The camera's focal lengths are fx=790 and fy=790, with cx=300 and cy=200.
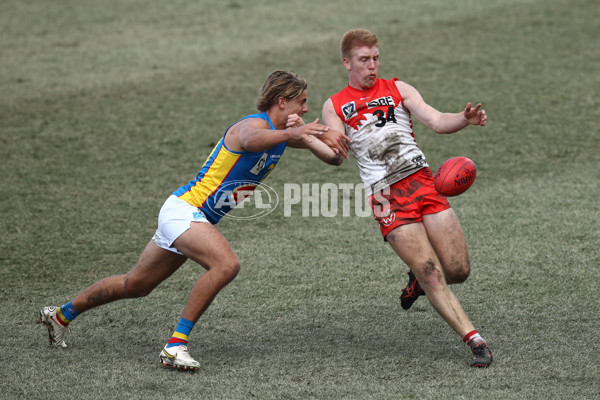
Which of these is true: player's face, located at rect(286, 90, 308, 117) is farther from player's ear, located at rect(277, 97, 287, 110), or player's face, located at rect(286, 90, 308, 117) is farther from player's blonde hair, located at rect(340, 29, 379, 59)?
player's blonde hair, located at rect(340, 29, 379, 59)

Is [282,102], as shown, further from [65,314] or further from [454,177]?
[65,314]

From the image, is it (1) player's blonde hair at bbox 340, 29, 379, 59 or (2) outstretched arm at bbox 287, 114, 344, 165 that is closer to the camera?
(2) outstretched arm at bbox 287, 114, 344, 165

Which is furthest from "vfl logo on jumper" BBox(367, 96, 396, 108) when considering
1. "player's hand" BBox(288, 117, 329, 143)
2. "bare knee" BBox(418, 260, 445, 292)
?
"bare knee" BBox(418, 260, 445, 292)

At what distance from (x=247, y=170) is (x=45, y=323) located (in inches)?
79.1

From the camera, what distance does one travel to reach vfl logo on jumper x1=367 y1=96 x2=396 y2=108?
Answer: 20.3 feet

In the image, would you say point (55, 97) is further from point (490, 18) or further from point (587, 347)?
point (587, 347)

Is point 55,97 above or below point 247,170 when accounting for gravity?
below

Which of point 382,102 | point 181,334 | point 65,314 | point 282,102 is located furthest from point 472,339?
point 65,314

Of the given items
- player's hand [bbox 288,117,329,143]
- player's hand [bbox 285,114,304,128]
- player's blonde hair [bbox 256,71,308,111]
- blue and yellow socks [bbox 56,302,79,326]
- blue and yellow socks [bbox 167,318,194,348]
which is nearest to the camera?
player's hand [bbox 288,117,329,143]

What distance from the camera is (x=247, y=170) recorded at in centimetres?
590

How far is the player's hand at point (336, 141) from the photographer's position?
5.69m

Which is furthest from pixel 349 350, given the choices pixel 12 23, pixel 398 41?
pixel 12 23

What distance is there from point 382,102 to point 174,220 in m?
1.87

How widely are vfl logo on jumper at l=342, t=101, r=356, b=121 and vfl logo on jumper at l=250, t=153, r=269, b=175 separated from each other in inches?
29.7
